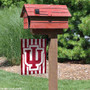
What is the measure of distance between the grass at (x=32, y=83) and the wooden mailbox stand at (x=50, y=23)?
2.35 metres

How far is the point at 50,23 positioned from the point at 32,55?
0.67m

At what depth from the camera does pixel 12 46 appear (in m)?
10.4

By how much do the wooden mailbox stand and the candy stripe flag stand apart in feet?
0.74

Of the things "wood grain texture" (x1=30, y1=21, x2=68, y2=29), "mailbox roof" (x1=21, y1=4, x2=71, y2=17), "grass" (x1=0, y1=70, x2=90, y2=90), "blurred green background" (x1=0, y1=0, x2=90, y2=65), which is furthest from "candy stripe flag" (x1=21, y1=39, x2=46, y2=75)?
"blurred green background" (x1=0, y1=0, x2=90, y2=65)

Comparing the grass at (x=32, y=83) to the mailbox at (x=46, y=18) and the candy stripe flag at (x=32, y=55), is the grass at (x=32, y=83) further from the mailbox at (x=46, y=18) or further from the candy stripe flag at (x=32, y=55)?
the mailbox at (x=46, y=18)

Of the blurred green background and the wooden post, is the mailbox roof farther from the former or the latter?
the blurred green background

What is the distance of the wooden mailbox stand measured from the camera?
4.59 metres

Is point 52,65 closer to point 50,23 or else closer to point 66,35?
point 50,23

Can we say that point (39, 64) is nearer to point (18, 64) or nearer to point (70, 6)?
point (18, 64)

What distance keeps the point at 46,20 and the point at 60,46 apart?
21.4ft

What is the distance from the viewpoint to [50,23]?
465cm

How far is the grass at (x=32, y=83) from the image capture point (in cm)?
702

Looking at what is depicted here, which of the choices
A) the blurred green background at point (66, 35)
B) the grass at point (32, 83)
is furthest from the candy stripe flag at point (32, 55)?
the blurred green background at point (66, 35)

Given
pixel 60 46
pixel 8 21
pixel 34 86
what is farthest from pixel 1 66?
pixel 34 86
